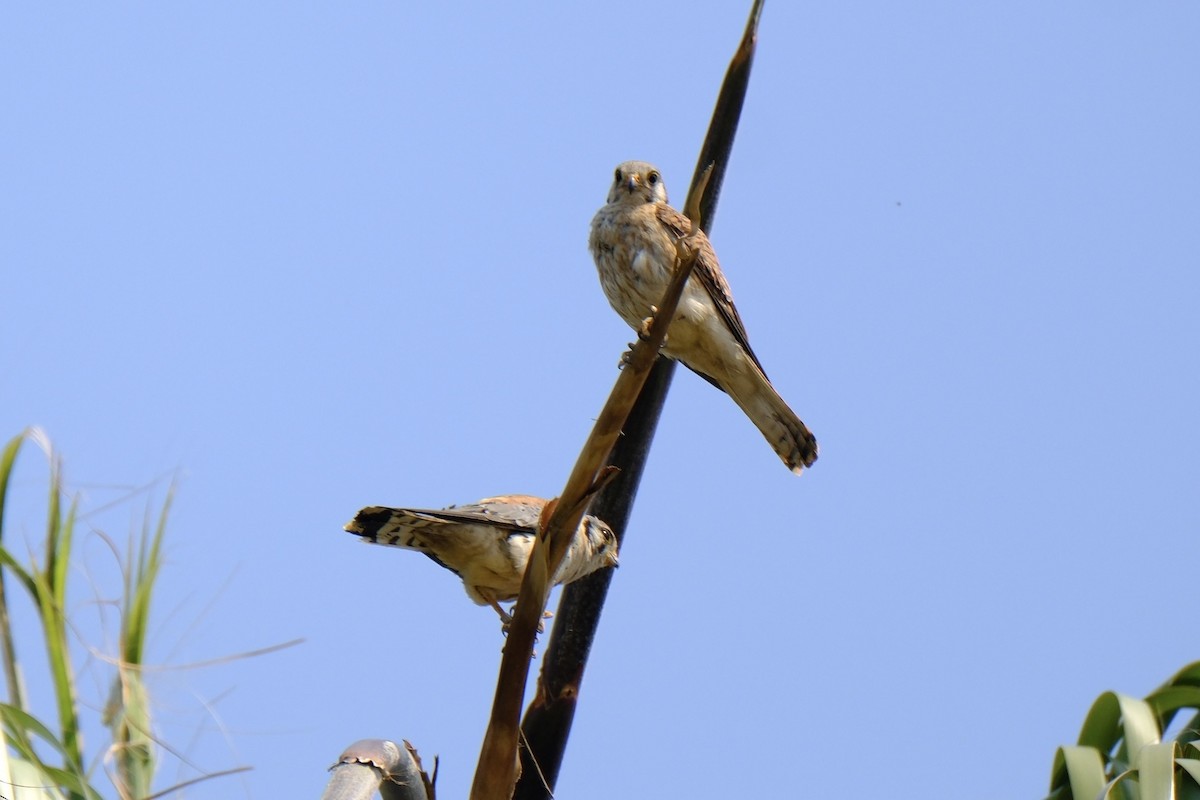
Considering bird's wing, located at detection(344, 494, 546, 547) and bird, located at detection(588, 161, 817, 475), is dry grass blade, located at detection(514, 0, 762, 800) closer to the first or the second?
bird's wing, located at detection(344, 494, 546, 547)

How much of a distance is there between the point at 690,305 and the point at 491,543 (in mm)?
1154

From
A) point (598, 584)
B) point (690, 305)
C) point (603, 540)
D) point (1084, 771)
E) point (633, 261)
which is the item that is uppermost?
point (633, 261)

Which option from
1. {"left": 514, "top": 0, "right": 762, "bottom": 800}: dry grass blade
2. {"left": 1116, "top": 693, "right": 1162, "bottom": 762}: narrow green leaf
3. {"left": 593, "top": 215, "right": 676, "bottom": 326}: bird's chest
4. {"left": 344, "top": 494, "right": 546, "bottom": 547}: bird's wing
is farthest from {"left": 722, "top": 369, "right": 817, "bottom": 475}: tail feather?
{"left": 1116, "top": 693, "right": 1162, "bottom": 762}: narrow green leaf

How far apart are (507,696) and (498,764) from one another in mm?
118

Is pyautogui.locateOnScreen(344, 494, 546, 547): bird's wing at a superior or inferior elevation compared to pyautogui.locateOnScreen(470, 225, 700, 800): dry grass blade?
superior

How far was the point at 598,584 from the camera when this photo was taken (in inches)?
155

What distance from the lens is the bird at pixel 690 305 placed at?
4605 mm

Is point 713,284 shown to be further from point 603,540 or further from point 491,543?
point 491,543

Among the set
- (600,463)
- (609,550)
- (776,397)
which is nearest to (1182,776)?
(600,463)

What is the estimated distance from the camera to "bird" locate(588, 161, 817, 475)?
4.61 m

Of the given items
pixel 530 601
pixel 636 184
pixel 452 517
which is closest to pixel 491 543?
pixel 452 517

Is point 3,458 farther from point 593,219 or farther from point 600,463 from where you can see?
point 593,219

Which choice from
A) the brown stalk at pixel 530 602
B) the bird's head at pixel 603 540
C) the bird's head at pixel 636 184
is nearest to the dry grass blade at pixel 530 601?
the brown stalk at pixel 530 602

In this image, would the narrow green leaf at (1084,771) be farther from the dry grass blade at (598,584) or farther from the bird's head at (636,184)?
the bird's head at (636,184)
